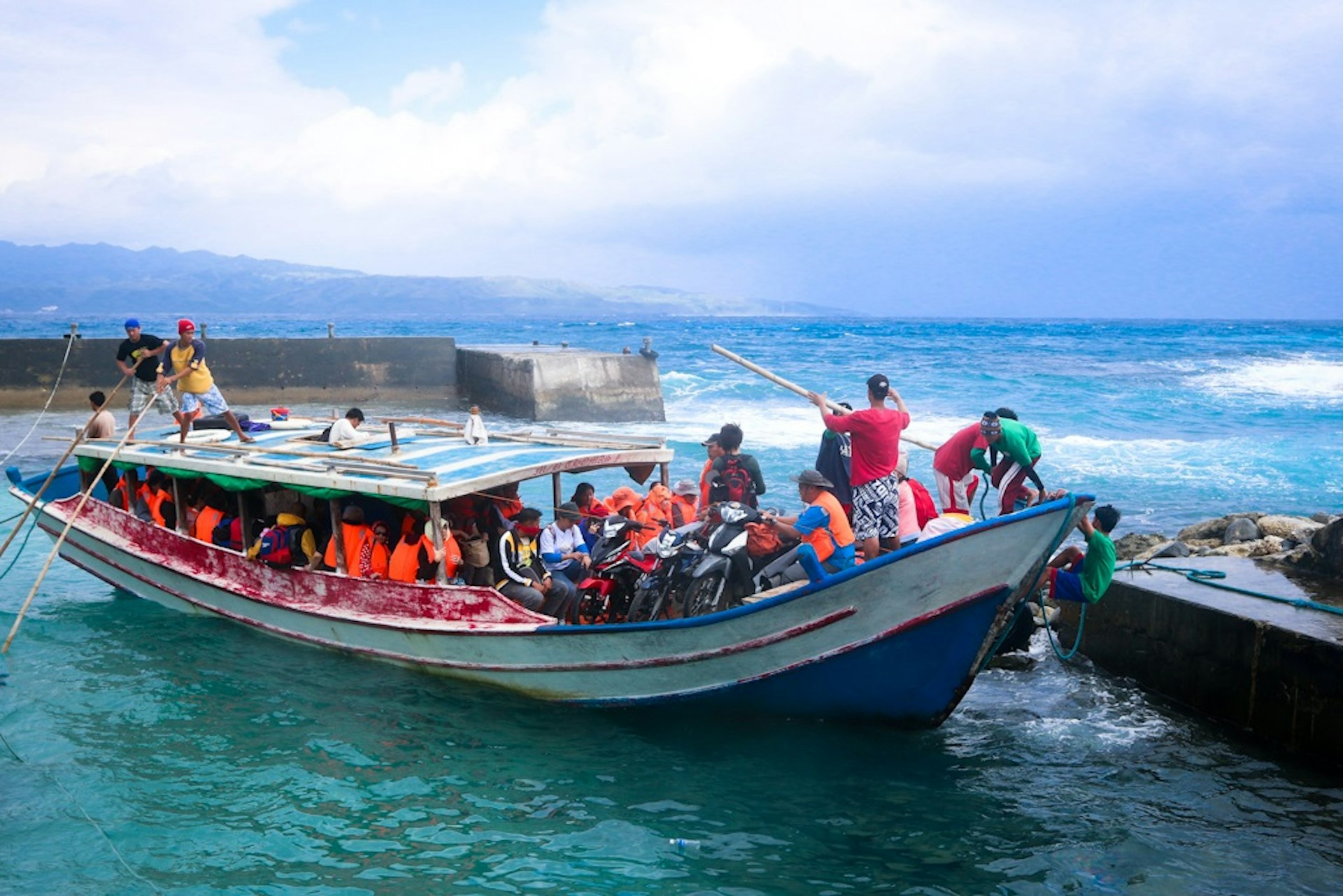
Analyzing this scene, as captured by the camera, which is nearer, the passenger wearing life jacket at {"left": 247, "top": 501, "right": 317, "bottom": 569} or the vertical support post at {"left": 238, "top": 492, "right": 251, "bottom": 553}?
the passenger wearing life jacket at {"left": 247, "top": 501, "right": 317, "bottom": 569}

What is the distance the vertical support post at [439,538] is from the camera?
344 inches

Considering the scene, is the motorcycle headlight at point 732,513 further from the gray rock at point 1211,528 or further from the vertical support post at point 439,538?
the gray rock at point 1211,528

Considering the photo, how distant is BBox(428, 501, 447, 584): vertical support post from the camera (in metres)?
8.73

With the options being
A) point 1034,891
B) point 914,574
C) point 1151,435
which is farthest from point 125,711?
point 1151,435

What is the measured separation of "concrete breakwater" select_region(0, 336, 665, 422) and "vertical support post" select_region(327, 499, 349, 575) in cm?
1694

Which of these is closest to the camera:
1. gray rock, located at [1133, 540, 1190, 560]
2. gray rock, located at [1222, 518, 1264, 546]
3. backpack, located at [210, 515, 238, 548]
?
backpack, located at [210, 515, 238, 548]

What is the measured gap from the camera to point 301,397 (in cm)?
2998

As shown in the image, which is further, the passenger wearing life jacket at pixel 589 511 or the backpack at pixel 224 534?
the backpack at pixel 224 534

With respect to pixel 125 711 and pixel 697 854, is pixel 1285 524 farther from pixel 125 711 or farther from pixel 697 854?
pixel 125 711

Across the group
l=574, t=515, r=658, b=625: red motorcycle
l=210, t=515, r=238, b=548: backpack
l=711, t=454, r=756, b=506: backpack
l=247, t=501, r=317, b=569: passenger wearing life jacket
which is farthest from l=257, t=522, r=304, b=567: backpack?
l=711, t=454, r=756, b=506: backpack

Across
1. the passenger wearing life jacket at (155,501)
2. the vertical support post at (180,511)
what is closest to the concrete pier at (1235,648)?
the vertical support post at (180,511)

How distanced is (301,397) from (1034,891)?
27057mm

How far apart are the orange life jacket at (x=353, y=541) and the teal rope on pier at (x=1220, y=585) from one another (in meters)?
6.96

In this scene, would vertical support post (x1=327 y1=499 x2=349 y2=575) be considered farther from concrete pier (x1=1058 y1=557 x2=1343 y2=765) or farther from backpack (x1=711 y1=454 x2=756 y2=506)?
concrete pier (x1=1058 y1=557 x2=1343 y2=765)
